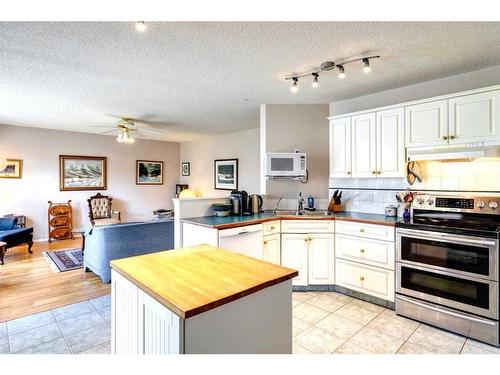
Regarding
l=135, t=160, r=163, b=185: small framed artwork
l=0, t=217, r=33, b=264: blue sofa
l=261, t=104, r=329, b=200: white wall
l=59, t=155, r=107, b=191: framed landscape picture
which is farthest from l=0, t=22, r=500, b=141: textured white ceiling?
l=135, t=160, r=163, b=185: small framed artwork

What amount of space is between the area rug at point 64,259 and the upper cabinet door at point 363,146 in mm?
4293

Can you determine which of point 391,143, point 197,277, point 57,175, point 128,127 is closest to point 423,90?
point 391,143

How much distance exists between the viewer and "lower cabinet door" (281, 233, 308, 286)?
312 cm

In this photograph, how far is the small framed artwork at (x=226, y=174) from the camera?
6.19 meters

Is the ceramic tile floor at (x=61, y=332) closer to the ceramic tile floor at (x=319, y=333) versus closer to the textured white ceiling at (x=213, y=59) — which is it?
the ceramic tile floor at (x=319, y=333)

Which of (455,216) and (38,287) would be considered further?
(38,287)

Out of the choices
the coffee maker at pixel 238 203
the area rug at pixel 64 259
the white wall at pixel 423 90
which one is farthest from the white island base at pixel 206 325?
the area rug at pixel 64 259

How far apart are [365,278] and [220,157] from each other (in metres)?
4.63

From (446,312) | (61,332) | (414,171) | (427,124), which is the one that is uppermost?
(427,124)

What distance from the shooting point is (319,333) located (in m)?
2.27

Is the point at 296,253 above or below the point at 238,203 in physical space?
below

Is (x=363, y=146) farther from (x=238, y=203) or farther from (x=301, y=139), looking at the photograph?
(x=238, y=203)

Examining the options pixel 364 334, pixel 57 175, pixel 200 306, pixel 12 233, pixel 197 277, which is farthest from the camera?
pixel 57 175

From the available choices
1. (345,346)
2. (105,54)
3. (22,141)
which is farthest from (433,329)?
(22,141)
